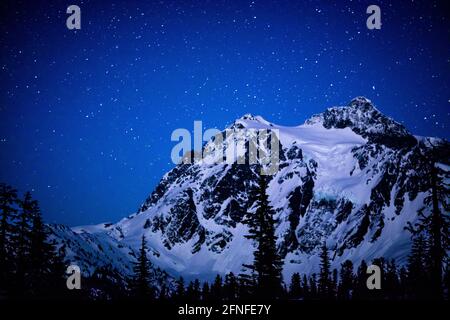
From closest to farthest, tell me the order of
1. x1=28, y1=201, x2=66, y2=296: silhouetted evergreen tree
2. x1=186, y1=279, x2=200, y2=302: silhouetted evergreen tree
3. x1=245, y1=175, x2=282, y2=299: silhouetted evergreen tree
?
x1=186, y1=279, x2=200, y2=302: silhouetted evergreen tree < x1=245, y1=175, x2=282, y2=299: silhouetted evergreen tree < x1=28, y1=201, x2=66, y2=296: silhouetted evergreen tree

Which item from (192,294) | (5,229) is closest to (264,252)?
(5,229)

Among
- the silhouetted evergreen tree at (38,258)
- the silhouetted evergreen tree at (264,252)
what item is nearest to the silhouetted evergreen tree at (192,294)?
the silhouetted evergreen tree at (264,252)

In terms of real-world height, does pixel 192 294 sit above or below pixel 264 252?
below

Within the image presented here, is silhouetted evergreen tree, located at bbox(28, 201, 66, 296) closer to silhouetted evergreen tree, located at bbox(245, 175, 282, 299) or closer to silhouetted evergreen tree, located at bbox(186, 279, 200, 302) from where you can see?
silhouetted evergreen tree, located at bbox(186, 279, 200, 302)

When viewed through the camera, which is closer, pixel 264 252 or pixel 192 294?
pixel 264 252

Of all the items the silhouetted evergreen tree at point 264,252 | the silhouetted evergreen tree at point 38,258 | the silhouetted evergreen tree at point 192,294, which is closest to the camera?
the silhouetted evergreen tree at point 192,294

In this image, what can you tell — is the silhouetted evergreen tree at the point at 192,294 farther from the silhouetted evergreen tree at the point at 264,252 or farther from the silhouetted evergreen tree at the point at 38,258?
the silhouetted evergreen tree at the point at 38,258

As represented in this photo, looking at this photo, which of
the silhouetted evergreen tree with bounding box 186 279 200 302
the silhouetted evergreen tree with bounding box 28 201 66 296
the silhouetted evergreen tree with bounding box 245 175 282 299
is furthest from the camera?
the silhouetted evergreen tree with bounding box 28 201 66 296

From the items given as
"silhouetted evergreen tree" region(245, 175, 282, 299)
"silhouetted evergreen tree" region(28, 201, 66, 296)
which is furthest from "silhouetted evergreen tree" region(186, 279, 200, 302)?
"silhouetted evergreen tree" region(28, 201, 66, 296)

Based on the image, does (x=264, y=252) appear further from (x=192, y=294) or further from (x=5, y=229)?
(x=192, y=294)

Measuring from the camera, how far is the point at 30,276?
29.6 metres

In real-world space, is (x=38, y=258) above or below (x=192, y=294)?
above
